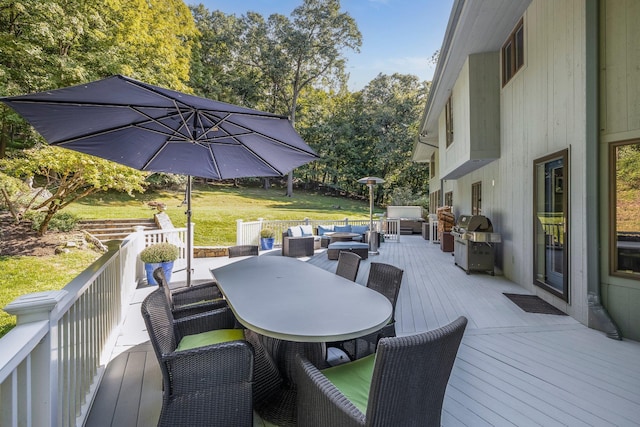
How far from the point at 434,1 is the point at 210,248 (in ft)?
35.3

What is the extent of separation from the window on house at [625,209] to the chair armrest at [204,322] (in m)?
4.17

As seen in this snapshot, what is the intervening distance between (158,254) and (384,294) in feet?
15.1

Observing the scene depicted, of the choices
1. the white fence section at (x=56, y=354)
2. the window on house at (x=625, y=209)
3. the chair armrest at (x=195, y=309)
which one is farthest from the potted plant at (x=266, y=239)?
the window on house at (x=625, y=209)

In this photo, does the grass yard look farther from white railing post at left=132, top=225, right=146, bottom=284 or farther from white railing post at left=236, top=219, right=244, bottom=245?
white railing post at left=132, top=225, right=146, bottom=284

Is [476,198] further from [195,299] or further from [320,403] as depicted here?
[320,403]

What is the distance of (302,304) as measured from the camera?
6.85ft

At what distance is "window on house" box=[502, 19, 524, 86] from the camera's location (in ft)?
17.6

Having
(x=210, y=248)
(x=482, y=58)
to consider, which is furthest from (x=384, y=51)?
(x=210, y=248)

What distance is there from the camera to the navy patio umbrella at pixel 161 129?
2.26 meters

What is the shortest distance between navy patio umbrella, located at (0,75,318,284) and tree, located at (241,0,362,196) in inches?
772

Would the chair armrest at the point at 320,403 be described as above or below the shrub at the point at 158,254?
below

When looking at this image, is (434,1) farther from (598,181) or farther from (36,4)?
(36,4)

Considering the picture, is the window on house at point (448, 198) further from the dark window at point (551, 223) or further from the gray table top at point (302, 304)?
the gray table top at point (302, 304)

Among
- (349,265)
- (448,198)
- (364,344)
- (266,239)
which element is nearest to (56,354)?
(364,344)
